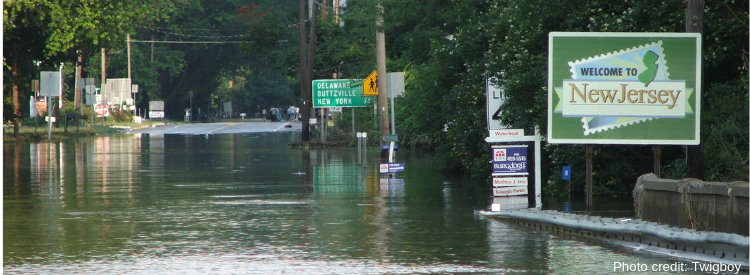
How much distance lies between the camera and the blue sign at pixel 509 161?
57.4ft

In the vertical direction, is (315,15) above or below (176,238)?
above

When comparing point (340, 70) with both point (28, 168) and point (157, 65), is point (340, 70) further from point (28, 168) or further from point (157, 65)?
point (157, 65)

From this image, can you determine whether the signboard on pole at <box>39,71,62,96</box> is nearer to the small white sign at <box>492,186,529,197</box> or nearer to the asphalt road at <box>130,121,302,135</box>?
the asphalt road at <box>130,121,302,135</box>

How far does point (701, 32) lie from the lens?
15.1m

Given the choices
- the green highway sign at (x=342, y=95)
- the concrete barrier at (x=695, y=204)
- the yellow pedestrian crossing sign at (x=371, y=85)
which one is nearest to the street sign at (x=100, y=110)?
the green highway sign at (x=342, y=95)

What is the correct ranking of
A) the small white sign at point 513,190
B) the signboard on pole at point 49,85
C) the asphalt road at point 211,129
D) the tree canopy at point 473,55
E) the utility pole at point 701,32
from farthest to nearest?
the asphalt road at point 211,129
the signboard on pole at point 49,85
the small white sign at point 513,190
the tree canopy at point 473,55
the utility pole at point 701,32

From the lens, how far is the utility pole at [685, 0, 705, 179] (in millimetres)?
15039

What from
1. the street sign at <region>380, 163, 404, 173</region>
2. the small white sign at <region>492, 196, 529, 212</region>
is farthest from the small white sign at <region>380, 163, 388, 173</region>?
the small white sign at <region>492, 196, 529, 212</region>

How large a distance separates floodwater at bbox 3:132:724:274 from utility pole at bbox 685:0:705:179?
9.93 ft

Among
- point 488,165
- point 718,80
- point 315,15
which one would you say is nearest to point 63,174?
point 488,165

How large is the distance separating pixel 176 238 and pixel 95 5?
3662cm

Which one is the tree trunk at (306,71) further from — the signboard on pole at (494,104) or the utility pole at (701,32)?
the utility pole at (701,32)

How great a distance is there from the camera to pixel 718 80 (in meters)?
Answer: 18.6

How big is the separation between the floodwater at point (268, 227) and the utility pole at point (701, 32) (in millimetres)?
3028
